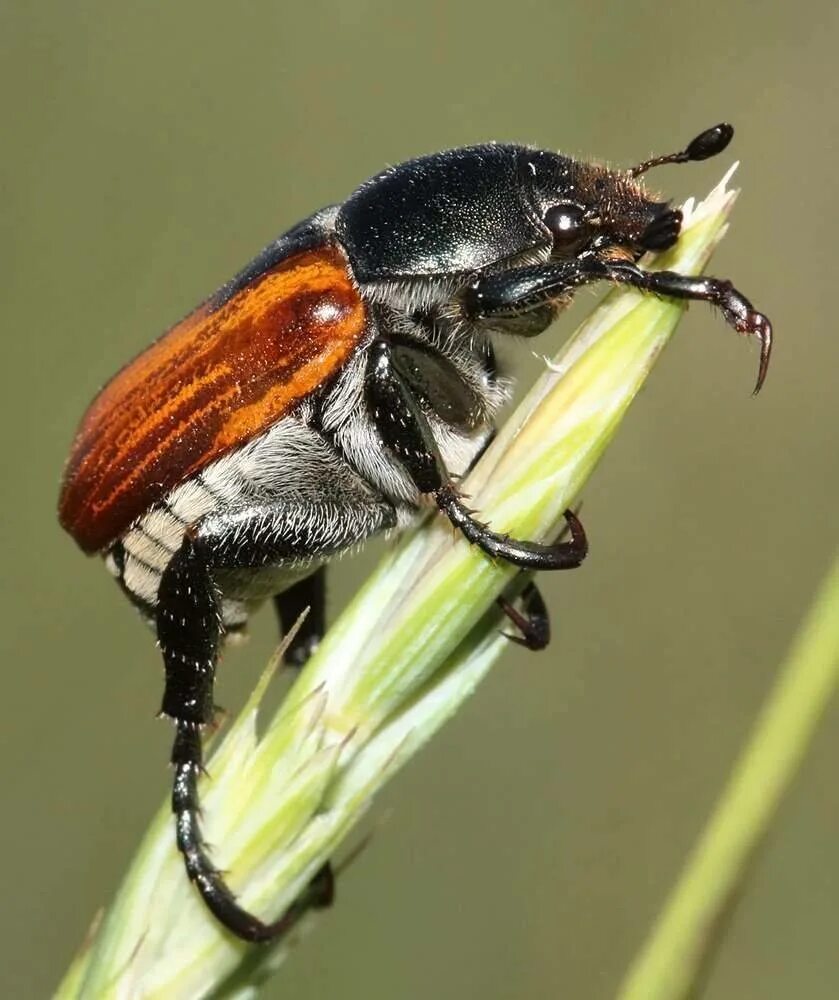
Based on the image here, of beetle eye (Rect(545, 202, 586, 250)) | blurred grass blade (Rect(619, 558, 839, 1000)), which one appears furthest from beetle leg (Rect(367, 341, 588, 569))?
blurred grass blade (Rect(619, 558, 839, 1000))

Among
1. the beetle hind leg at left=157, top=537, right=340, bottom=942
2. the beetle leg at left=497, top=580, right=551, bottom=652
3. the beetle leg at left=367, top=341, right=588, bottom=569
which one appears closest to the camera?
the beetle leg at left=367, top=341, right=588, bottom=569


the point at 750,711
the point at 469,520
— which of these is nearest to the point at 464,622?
the point at 469,520

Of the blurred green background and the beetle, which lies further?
the blurred green background

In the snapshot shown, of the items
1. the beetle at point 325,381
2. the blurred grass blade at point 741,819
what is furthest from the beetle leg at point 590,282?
the blurred grass blade at point 741,819

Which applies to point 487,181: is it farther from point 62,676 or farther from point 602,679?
point 62,676

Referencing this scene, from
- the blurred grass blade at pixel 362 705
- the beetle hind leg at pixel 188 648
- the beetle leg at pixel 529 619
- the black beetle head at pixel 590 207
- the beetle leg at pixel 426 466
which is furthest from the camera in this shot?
the black beetle head at pixel 590 207

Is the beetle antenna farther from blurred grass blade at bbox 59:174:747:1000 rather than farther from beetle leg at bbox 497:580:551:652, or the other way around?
beetle leg at bbox 497:580:551:652

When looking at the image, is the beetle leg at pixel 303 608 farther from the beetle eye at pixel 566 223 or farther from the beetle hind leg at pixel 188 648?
Answer: the beetle eye at pixel 566 223
